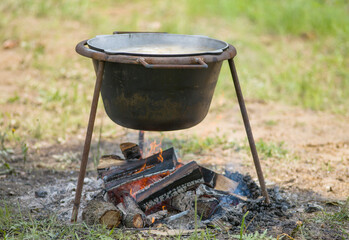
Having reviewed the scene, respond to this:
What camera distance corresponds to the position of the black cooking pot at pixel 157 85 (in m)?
2.48

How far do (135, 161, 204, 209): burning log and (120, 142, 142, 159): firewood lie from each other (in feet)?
1.68

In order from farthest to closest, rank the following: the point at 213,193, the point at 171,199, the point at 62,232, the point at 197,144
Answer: the point at 197,144 < the point at 213,193 < the point at 171,199 < the point at 62,232

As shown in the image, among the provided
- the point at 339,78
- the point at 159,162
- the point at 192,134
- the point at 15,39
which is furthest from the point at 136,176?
the point at 15,39

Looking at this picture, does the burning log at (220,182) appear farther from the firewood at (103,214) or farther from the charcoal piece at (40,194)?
the charcoal piece at (40,194)

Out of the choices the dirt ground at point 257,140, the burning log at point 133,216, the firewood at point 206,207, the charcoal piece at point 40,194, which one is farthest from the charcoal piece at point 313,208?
the charcoal piece at point 40,194

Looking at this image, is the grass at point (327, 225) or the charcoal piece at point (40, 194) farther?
the charcoal piece at point (40, 194)

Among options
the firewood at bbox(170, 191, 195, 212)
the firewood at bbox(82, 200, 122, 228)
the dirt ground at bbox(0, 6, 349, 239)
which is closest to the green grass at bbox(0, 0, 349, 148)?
the dirt ground at bbox(0, 6, 349, 239)

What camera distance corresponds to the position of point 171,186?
9.24 ft

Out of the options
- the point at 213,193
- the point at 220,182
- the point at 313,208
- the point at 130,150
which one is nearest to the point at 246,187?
the point at 220,182

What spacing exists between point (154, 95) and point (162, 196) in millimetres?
684

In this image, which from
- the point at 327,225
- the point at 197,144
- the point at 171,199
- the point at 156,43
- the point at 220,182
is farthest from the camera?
the point at 197,144

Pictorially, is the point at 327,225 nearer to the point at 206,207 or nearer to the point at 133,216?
the point at 206,207

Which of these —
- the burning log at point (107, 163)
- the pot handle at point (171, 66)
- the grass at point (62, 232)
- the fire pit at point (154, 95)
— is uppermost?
the pot handle at point (171, 66)

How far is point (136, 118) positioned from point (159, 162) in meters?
0.57
